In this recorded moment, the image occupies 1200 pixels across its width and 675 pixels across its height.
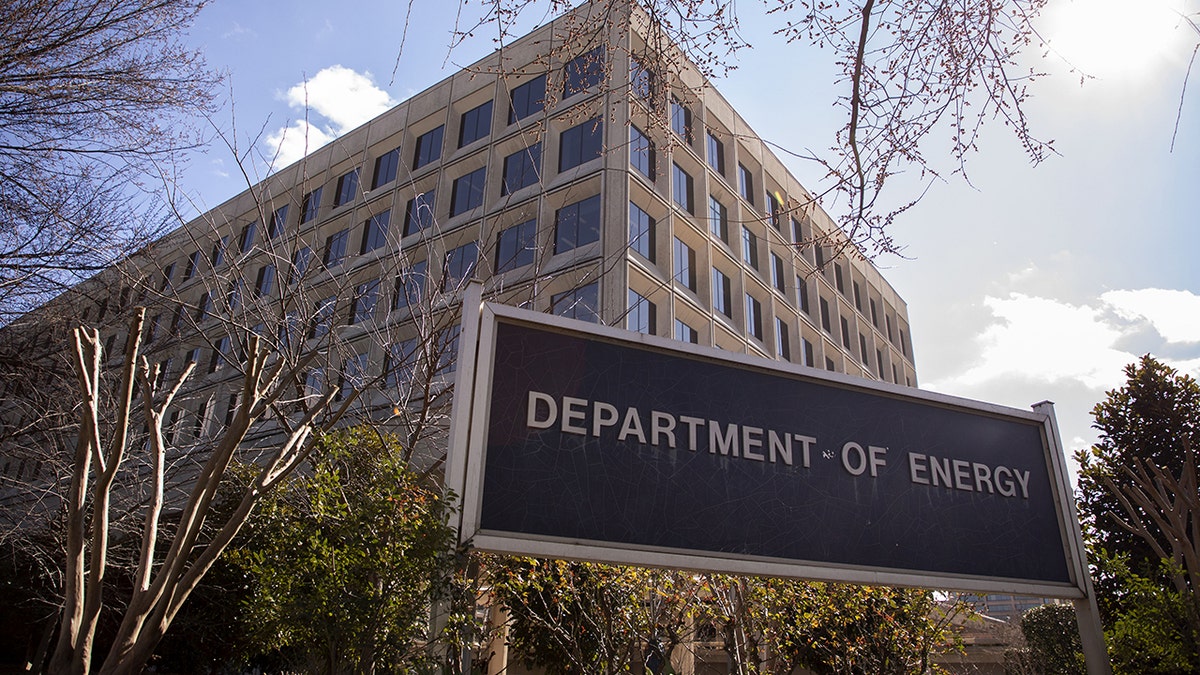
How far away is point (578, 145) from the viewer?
835 inches

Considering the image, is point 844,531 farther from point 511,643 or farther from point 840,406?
point 511,643

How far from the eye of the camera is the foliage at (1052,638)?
16.6m

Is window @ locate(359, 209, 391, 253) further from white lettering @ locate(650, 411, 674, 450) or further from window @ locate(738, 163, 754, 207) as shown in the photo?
white lettering @ locate(650, 411, 674, 450)

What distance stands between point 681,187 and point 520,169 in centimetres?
486

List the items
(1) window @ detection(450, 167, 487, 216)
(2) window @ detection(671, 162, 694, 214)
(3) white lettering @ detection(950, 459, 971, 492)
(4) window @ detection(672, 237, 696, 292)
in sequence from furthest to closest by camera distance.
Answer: (1) window @ detection(450, 167, 487, 216)
(2) window @ detection(671, 162, 694, 214)
(4) window @ detection(672, 237, 696, 292)
(3) white lettering @ detection(950, 459, 971, 492)

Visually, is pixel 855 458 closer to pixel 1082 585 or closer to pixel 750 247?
pixel 1082 585

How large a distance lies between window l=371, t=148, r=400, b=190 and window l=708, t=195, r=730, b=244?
1040 centimetres

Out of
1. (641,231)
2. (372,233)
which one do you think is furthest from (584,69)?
(372,233)

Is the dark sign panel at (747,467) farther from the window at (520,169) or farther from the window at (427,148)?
the window at (427,148)

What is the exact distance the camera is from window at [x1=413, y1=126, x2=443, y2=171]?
2467cm

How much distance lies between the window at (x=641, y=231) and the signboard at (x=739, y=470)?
646 inches

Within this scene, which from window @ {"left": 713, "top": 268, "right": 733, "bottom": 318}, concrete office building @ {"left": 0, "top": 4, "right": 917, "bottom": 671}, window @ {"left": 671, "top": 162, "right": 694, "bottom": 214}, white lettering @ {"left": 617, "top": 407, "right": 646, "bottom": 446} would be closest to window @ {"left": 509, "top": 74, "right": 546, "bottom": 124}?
concrete office building @ {"left": 0, "top": 4, "right": 917, "bottom": 671}

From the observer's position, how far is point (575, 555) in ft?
8.13

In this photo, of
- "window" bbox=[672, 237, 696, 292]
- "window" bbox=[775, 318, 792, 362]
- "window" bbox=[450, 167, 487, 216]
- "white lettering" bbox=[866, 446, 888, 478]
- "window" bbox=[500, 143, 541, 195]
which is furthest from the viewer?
"window" bbox=[775, 318, 792, 362]
